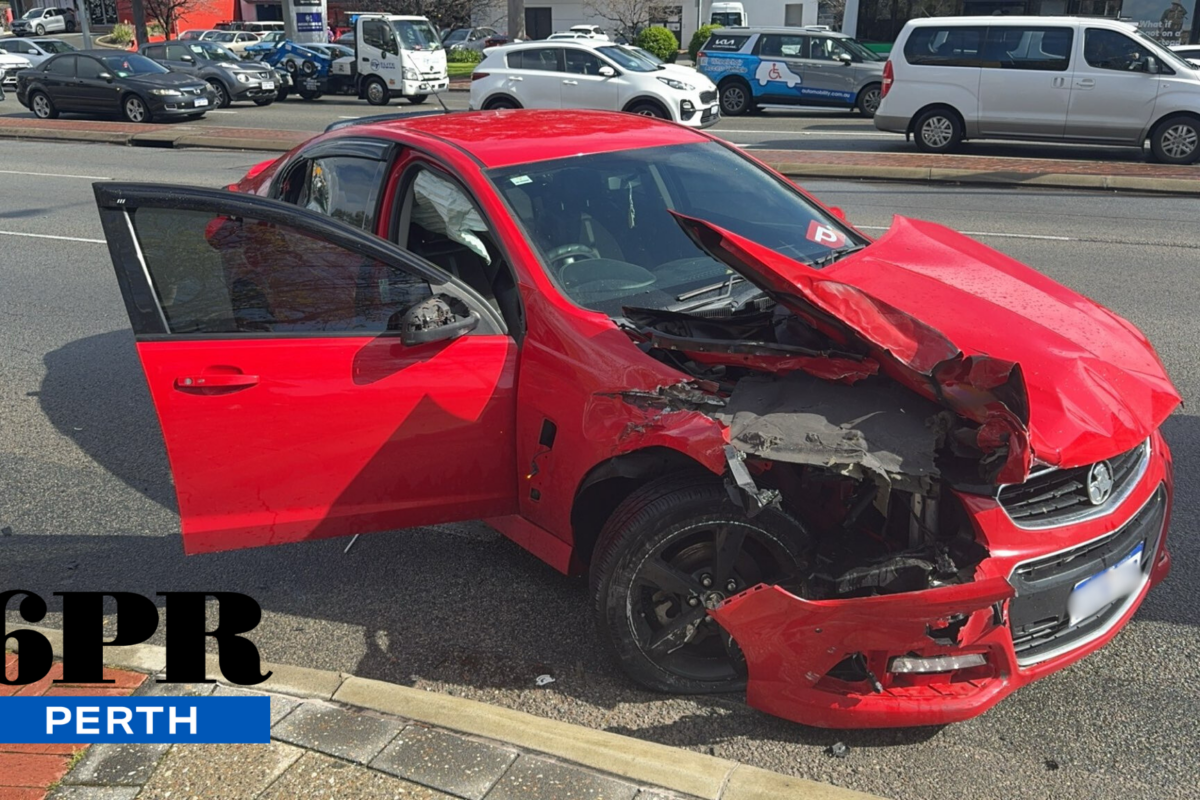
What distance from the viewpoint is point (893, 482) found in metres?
2.83

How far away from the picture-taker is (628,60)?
61.5 feet

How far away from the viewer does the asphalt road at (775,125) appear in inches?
630

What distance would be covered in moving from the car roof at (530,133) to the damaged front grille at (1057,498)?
2.28 m

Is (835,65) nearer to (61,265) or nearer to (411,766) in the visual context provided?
(61,265)

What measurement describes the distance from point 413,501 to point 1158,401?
249 centimetres

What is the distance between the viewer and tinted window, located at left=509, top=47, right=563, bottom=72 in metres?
18.8

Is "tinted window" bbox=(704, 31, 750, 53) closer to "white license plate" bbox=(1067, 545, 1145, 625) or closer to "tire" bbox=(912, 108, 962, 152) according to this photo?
"tire" bbox=(912, 108, 962, 152)

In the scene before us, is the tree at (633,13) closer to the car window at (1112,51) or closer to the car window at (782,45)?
the car window at (782,45)

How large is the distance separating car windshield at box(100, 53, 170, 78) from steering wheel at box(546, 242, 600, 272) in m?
22.0

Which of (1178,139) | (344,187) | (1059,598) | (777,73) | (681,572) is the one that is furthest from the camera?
(777,73)

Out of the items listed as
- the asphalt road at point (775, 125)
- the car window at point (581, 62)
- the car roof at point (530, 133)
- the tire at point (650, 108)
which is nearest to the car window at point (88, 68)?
the asphalt road at point (775, 125)

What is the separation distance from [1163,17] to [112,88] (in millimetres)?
22562

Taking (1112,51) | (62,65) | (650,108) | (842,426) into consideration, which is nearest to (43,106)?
(62,65)

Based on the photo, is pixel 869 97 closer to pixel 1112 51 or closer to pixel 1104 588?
pixel 1112 51
